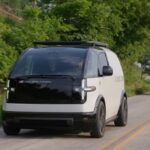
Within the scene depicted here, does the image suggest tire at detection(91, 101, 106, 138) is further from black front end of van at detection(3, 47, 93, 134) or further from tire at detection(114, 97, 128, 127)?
tire at detection(114, 97, 128, 127)

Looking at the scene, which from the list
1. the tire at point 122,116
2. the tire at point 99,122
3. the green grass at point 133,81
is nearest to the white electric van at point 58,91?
the tire at point 99,122

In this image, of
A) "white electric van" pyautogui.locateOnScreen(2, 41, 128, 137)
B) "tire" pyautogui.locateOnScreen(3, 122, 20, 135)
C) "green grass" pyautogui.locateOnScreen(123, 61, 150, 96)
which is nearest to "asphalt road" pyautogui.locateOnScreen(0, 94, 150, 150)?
"tire" pyautogui.locateOnScreen(3, 122, 20, 135)

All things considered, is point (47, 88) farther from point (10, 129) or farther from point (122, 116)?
point (122, 116)

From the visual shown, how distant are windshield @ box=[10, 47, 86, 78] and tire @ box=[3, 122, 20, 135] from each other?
1001 millimetres

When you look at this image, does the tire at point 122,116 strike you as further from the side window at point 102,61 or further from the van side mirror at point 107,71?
the van side mirror at point 107,71

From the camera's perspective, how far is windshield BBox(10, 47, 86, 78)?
13.5 meters

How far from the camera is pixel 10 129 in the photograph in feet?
44.9

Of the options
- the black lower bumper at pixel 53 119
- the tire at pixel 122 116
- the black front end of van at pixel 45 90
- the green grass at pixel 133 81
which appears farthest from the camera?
the green grass at pixel 133 81

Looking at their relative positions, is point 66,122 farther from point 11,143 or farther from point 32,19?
point 32,19

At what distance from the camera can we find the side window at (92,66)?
44.1ft

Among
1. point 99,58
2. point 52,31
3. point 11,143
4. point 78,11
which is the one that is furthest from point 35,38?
point 11,143

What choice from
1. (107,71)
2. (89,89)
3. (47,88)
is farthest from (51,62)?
(107,71)

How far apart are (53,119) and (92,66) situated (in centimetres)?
153

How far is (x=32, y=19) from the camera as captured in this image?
101ft
